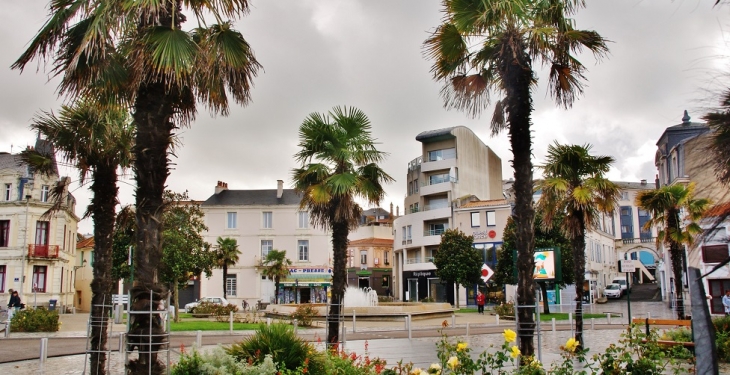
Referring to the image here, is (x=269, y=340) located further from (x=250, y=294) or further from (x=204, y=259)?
(x=250, y=294)

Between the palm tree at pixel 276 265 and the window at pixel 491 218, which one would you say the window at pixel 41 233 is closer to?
the palm tree at pixel 276 265

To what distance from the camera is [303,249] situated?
63.8 metres

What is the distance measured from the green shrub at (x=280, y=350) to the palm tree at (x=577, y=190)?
11919 millimetres

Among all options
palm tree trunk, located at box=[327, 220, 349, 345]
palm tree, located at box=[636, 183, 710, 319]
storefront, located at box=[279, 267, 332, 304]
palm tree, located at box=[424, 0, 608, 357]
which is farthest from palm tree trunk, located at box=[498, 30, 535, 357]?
storefront, located at box=[279, 267, 332, 304]

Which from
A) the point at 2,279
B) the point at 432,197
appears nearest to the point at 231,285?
the point at 2,279

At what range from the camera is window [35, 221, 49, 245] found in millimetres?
49031

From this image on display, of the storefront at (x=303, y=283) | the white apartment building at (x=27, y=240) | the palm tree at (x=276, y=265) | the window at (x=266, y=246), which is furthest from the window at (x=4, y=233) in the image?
the storefront at (x=303, y=283)

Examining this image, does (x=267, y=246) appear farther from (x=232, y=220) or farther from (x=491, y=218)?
(x=491, y=218)

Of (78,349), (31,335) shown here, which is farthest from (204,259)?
(78,349)

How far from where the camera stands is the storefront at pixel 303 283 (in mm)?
62969

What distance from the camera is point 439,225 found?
65.8 meters

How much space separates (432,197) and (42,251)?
37.0 m

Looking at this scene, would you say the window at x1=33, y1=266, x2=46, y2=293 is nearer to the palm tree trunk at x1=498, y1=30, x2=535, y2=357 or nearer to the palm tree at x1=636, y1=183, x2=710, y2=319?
the palm tree at x1=636, y1=183, x2=710, y2=319

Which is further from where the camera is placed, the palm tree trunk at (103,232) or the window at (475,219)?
the window at (475,219)
